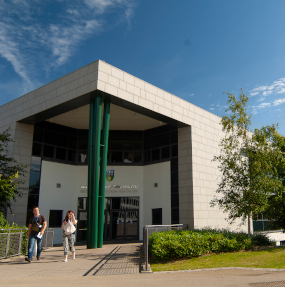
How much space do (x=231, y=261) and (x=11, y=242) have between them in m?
7.87

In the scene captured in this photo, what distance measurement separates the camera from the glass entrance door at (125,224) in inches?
876

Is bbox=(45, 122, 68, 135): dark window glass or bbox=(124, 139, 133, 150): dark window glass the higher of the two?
bbox=(45, 122, 68, 135): dark window glass

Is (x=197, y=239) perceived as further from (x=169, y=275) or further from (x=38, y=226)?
(x=38, y=226)

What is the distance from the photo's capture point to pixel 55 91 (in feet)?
59.3

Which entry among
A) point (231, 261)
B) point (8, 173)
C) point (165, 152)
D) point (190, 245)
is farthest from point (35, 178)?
point (231, 261)

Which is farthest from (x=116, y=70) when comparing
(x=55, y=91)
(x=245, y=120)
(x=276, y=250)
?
(x=276, y=250)

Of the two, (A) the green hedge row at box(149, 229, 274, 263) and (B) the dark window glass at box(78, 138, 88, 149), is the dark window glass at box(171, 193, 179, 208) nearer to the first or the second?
(A) the green hedge row at box(149, 229, 274, 263)

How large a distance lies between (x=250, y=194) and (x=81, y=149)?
44.4 ft

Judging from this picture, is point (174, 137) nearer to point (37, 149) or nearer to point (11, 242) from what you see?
point (37, 149)

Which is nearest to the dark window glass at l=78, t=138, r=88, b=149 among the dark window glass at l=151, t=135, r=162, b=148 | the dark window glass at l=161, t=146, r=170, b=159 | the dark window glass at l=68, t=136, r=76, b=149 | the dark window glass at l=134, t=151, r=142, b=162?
the dark window glass at l=68, t=136, r=76, b=149

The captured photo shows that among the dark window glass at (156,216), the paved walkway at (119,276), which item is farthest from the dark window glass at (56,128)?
the paved walkway at (119,276)

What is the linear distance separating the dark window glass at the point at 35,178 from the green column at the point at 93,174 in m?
6.40

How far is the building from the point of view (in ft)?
60.0

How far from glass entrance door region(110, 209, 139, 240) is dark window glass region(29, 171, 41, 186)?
18.6 ft
